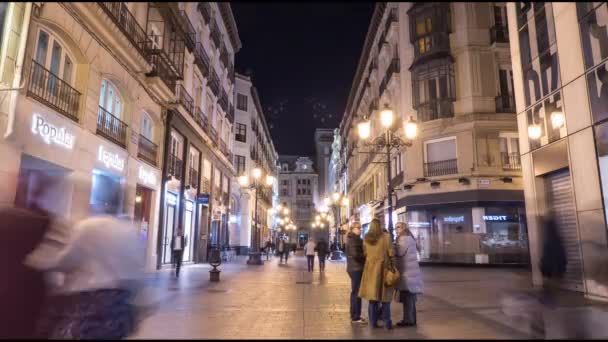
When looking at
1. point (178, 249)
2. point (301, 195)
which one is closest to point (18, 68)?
point (178, 249)

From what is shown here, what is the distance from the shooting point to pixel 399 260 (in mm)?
6844

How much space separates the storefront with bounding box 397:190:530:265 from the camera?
859 inches

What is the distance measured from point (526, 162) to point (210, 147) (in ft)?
60.5

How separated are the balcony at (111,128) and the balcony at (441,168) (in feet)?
53.4

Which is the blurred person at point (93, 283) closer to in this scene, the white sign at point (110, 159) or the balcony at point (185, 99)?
the white sign at point (110, 159)

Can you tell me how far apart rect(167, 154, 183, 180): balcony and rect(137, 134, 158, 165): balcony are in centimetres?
152

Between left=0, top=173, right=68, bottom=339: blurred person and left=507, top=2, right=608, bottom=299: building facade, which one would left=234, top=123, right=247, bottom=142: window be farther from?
left=0, top=173, right=68, bottom=339: blurred person

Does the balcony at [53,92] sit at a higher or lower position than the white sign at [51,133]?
higher

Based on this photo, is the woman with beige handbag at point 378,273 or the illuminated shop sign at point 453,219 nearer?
the woman with beige handbag at point 378,273

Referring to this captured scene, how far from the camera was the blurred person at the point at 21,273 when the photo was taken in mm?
4832

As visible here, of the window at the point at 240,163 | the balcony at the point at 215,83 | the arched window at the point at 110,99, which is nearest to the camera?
the arched window at the point at 110,99

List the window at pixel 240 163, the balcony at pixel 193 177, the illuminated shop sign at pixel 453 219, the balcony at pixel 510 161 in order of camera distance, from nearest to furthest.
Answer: the balcony at pixel 510 161
the balcony at pixel 193 177
the illuminated shop sign at pixel 453 219
the window at pixel 240 163

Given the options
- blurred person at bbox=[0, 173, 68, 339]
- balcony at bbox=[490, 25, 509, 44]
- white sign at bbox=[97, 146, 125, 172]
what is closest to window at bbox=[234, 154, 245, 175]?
white sign at bbox=[97, 146, 125, 172]

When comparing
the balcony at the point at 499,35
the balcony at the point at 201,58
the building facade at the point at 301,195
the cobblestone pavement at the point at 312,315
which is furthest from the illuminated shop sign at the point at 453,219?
the building facade at the point at 301,195
